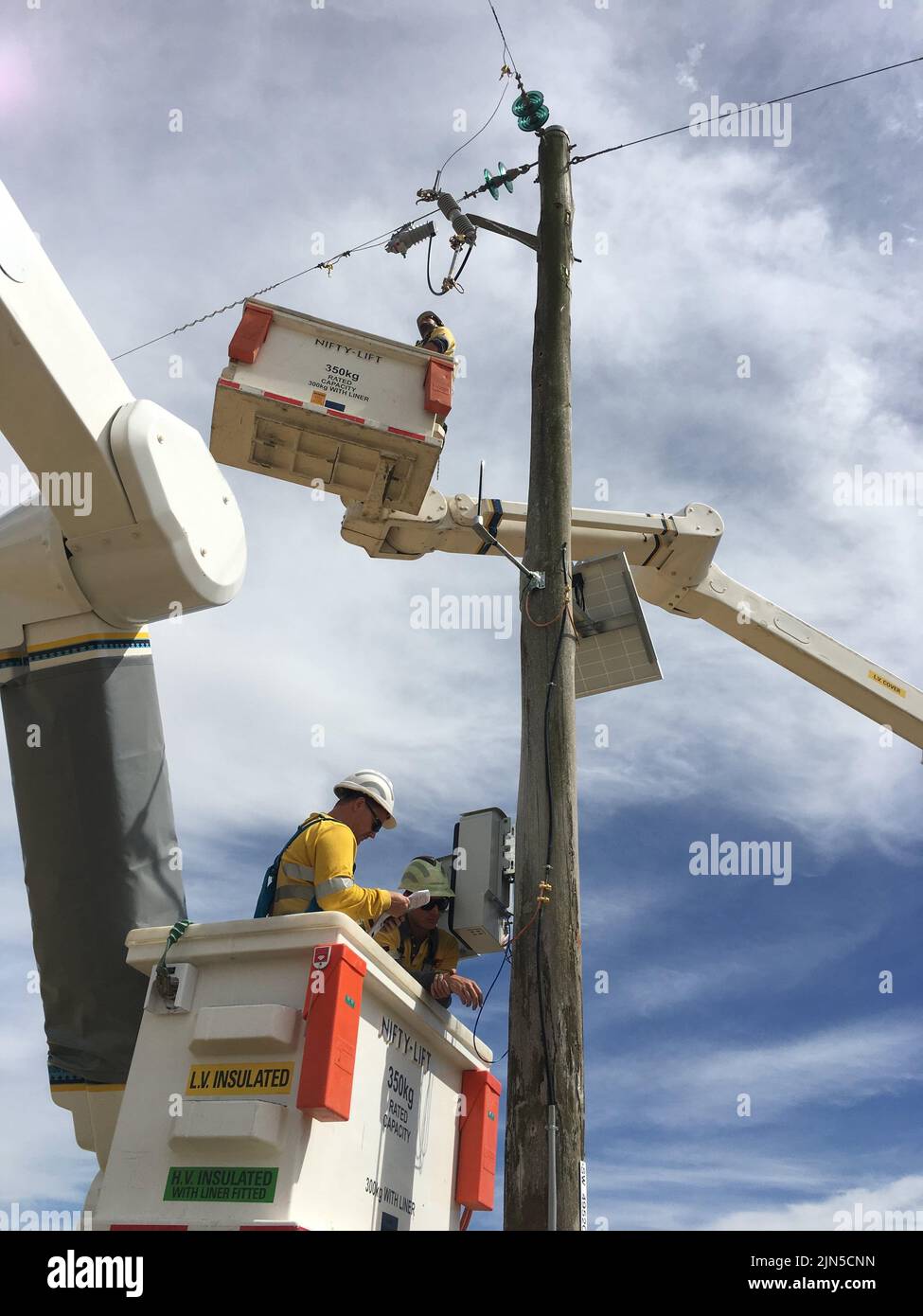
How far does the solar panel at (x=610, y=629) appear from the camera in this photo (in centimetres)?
627

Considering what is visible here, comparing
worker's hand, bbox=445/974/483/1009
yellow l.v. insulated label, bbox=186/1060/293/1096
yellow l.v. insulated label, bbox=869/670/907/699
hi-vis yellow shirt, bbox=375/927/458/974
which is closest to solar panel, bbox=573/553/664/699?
hi-vis yellow shirt, bbox=375/927/458/974

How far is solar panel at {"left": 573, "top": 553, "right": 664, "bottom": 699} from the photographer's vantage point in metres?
6.27

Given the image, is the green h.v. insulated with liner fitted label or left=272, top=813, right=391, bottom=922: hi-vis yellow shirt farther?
left=272, top=813, right=391, bottom=922: hi-vis yellow shirt

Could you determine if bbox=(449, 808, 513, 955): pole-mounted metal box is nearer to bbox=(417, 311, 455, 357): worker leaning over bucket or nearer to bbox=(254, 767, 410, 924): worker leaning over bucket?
bbox=(254, 767, 410, 924): worker leaning over bucket

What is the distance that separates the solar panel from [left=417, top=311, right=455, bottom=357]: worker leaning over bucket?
225cm

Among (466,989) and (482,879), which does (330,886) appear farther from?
(482,879)

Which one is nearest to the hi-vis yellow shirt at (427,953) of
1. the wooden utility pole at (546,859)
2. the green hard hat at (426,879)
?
the green hard hat at (426,879)

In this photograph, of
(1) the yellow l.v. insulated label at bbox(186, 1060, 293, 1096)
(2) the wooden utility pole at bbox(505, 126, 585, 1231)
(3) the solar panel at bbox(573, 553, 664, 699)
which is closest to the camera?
(1) the yellow l.v. insulated label at bbox(186, 1060, 293, 1096)

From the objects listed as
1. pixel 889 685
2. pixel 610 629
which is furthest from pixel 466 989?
pixel 889 685

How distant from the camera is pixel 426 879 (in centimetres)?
545

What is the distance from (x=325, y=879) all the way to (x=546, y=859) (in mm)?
1201

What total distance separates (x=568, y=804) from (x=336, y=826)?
1.29 meters
